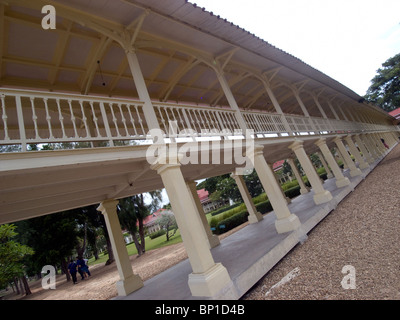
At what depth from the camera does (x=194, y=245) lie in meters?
4.18

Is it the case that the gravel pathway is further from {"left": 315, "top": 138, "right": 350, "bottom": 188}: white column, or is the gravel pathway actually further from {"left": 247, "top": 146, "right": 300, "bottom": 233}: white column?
{"left": 315, "top": 138, "right": 350, "bottom": 188}: white column

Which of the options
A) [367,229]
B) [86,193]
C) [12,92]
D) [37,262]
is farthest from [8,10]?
Answer: [37,262]

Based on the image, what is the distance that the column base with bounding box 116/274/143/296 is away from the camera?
691cm

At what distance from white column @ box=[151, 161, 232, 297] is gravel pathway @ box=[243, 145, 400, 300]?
0.91 metres

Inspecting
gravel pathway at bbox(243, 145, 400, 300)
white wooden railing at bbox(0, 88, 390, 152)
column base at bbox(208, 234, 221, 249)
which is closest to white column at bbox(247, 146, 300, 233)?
gravel pathway at bbox(243, 145, 400, 300)

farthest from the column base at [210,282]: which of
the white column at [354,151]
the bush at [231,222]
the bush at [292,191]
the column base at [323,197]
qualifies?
the bush at [292,191]

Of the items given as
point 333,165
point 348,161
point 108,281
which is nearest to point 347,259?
point 333,165

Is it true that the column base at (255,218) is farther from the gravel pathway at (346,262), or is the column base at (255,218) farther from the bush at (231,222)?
the gravel pathway at (346,262)

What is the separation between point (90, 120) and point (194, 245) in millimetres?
4960

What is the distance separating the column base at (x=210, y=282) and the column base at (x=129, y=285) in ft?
12.4

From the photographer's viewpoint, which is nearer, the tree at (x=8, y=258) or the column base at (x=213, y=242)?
the tree at (x=8, y=258)

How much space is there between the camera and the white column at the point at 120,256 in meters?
7.01

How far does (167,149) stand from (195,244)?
1.99 m

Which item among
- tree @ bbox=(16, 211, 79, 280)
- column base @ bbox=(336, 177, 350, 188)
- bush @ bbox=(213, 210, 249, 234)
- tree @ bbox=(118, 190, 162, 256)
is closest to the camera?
column base @ bbox=(336, 177, 350, 188)
